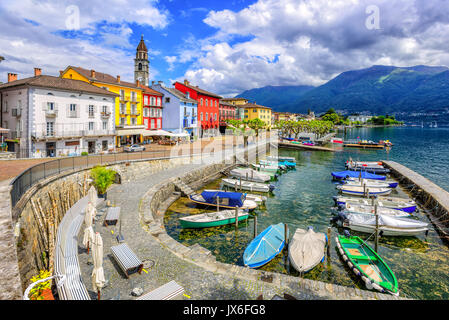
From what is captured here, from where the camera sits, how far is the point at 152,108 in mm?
53031

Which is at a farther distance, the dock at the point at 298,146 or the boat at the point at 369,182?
the dock at the point at 298,146

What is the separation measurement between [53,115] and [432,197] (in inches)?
1706

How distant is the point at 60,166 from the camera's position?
19.7 meters

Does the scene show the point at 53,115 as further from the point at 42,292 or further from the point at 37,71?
the point at 42,292

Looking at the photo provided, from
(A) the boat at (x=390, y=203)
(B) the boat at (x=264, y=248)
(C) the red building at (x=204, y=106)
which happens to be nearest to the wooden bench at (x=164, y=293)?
(B) the boat at (x=264, y=248)

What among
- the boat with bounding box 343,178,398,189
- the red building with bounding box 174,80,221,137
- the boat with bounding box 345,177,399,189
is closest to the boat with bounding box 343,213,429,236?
the boat with bounding box 343,178,398,189

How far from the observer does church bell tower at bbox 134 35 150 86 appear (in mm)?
63562

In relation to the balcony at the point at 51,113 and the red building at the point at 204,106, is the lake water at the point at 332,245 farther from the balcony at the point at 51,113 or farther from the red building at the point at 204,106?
the red building at the point at 204,106

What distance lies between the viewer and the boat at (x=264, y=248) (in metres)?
13.8

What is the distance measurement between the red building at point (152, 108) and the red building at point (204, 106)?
948 centimetres

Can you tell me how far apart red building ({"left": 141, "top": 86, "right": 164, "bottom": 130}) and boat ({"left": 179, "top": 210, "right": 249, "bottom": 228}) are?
36.8 metres

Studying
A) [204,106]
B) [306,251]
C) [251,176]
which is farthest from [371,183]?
[204,106]

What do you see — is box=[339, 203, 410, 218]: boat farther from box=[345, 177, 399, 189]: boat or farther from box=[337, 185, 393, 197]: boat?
box=[345, 177, 399, 189]: boat

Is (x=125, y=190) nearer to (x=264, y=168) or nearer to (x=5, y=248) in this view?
(x=5, y=248)
